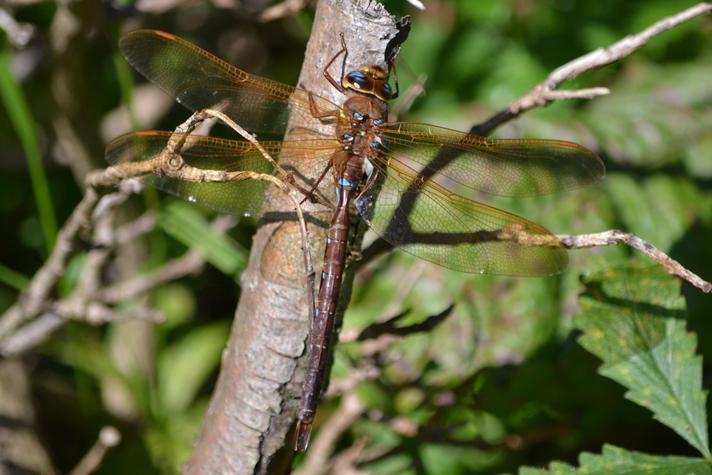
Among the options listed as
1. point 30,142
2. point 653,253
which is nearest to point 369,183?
point 653,253

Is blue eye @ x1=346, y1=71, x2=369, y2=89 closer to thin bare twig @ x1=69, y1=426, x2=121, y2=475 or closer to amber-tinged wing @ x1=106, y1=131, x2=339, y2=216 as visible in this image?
amber-tinged wing @ x1=106, y1=131, x2=339, y2=216

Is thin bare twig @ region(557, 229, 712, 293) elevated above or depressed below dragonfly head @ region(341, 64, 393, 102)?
below

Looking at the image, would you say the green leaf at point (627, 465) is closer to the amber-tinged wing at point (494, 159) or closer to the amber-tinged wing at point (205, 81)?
the amber-tinged wing at point (494, 159)

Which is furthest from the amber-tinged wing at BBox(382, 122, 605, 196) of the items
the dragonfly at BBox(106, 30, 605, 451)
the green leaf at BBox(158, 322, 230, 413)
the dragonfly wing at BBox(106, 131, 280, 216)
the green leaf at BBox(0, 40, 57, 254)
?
the green leaf at BBox(158, 322, 230, 413)

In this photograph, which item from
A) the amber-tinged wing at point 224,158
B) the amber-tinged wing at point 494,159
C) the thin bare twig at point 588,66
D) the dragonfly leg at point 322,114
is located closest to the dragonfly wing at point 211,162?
the amber-tinged wing at point 224,158

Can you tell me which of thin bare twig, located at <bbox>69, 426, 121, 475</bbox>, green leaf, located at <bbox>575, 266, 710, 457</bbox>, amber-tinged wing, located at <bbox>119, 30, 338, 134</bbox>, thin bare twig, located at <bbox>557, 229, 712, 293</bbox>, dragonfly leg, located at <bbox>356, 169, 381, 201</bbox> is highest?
amber-tinged wing, located at <bbox>119, 30, 338, 134</bbox>

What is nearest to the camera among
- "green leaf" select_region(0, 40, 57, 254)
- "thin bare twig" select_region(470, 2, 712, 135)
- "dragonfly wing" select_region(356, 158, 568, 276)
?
"thin bare twig" select_region(470, 2, 712, 135)

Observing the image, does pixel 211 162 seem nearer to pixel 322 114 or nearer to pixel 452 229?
pixel 322 114
